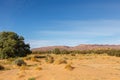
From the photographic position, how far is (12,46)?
173ft

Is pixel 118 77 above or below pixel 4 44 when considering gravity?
below

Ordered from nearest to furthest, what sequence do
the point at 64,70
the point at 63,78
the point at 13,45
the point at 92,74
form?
the point at 63,78
the point at 92,74
the point at 64,70
the point at 13,45

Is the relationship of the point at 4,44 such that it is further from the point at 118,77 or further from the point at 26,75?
the point at 118,77

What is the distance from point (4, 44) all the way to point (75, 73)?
3240cm

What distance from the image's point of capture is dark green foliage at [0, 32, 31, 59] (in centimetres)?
5272

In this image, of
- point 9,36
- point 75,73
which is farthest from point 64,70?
point 9,36

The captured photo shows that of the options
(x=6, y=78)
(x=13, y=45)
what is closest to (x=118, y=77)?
(x=6, y=78)

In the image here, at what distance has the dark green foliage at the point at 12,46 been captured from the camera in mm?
52719

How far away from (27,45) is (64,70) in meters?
33.0

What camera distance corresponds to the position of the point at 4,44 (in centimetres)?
5375

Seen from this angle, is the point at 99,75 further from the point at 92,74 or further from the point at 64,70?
the point at 64,70

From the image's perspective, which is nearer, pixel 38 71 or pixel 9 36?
pixel 38 71

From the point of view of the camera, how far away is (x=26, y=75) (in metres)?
24.6

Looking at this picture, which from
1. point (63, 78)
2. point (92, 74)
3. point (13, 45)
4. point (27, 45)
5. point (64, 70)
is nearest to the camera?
point (63, 78)
